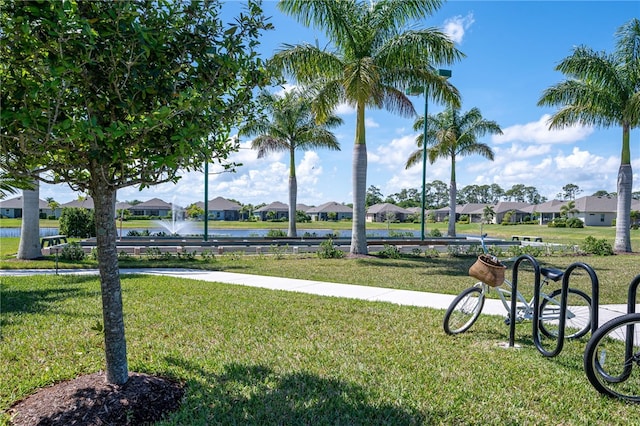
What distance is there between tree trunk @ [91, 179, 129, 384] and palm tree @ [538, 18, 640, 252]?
21.7 m

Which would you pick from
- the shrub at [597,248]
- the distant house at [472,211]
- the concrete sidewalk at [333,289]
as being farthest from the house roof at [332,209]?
the concrete sidewalk at [333,289]

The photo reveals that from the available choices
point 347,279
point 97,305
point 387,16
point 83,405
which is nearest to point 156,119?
point 83,405

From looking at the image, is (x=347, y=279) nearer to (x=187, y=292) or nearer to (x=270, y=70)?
(x=187, y=292)

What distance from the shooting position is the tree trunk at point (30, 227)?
14008 mm

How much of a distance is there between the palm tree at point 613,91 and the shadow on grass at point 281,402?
2055 cm

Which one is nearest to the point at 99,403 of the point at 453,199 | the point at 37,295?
the point at 37,295

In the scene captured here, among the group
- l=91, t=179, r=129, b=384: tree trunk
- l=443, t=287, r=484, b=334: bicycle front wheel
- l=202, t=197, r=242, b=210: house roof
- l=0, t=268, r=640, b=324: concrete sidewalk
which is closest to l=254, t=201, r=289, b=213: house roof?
l=202, t=197, r=242, b=210: house roof

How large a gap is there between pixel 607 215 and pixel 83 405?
265ft

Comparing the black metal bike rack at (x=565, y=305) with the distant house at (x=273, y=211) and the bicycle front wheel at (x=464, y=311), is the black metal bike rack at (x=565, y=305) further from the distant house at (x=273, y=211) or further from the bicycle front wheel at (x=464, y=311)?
the distant house at (x=273, y=211)

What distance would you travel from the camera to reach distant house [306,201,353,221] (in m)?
84.3

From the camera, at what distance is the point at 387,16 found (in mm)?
16250

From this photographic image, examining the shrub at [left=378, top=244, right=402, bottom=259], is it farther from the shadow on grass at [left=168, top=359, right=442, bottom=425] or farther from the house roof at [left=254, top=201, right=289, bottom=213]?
the house roof at [left=254, top=201, right=289, bottom=213]

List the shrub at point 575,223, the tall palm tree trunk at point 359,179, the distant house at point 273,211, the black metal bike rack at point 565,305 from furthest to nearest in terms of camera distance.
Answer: the distant house at point 273,211 < the shrub at point 575,223 < the tall palm tree trunk at point 359,179 < the black metal bike rack at point 565,305

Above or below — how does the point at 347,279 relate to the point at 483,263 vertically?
below
